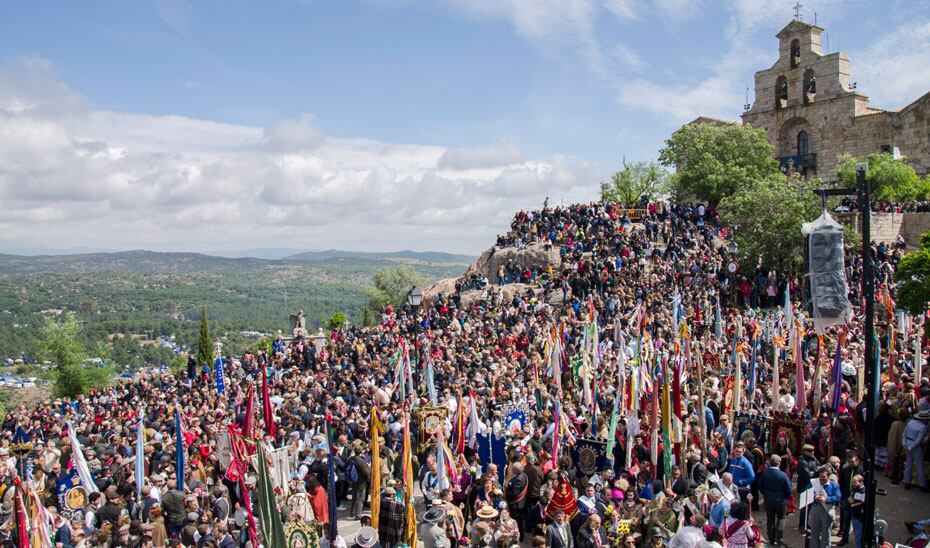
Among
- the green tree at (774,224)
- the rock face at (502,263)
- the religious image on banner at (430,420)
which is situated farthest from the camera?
the rock face at (502,263)

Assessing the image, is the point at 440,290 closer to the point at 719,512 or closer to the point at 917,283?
the point at 917,283

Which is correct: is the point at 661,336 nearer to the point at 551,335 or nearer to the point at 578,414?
the point at 551,335

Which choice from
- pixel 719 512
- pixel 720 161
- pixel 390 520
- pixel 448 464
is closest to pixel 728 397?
pixel 719 512

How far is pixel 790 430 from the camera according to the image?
13.1 metres

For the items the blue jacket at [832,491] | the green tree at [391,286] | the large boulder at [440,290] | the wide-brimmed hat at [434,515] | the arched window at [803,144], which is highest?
the arched window at [803,144]

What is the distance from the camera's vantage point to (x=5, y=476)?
622 inches

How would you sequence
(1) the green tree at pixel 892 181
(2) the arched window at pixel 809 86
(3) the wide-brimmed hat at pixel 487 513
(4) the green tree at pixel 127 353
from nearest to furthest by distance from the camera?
(3) the wide-brimmed hat at pixel 487 513
(1) the green tree at pixel 892 181
(2) the arched window at pixel 809 86
(4) the green tree at pixel 127 353

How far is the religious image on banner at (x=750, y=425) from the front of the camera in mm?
13820

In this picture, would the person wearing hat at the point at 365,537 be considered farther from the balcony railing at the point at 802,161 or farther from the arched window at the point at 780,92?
the arched window at the point at 780,92

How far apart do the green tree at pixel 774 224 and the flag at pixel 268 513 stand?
2553 centimetres

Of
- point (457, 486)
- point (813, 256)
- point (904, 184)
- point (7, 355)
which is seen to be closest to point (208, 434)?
point (457, 486)

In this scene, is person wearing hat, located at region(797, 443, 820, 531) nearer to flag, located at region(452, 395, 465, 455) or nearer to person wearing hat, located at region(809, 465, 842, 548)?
person wearing hat, located at region(809, 465, 842, 548)

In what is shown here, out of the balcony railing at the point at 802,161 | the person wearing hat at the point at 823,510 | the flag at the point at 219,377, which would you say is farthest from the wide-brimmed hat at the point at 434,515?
the balcony railing at the point at 802,161

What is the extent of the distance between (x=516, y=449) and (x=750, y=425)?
4.23m
